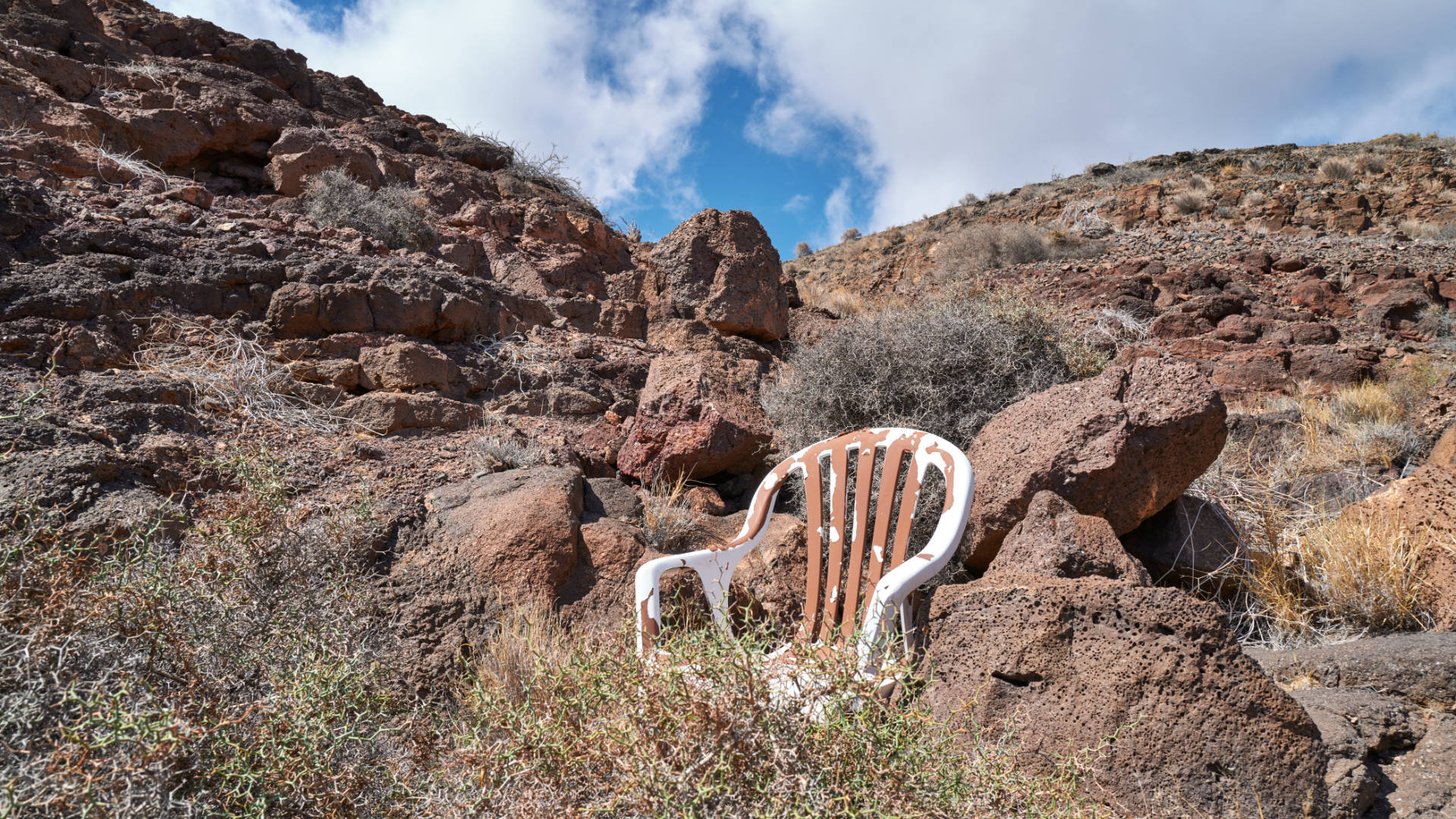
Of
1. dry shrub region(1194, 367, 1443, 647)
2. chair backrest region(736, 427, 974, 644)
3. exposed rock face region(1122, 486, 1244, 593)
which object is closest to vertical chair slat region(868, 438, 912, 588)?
chair backrest region(736, 427, 974, 644)

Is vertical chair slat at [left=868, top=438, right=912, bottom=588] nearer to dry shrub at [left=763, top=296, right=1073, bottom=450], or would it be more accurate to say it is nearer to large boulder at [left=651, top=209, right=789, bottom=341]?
dry shrub at [left=763, top=296, right=1073, bottom=450]

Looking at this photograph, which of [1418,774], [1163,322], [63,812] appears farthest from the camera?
[1163,322]

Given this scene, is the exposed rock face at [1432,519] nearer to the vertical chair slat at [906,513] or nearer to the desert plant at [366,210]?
the vertical chair slat at [906,513]

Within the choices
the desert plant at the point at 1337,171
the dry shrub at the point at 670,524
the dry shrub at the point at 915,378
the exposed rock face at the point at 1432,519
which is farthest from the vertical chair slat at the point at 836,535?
the desert plant at the point at 1337,171

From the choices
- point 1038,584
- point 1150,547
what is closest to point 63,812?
point 1038,584

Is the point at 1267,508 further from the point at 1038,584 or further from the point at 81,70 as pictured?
the point at 81,70

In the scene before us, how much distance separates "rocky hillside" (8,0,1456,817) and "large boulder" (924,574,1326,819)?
1 cm

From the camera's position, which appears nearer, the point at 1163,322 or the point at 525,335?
the point at 525,335

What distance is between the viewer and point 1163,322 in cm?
789

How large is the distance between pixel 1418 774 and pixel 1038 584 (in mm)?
1068

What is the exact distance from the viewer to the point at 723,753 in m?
1.21

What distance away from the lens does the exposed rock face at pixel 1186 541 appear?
329 centimetres

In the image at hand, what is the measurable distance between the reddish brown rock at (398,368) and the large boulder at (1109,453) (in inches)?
125

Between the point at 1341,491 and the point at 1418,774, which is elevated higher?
the point at 1341,491
